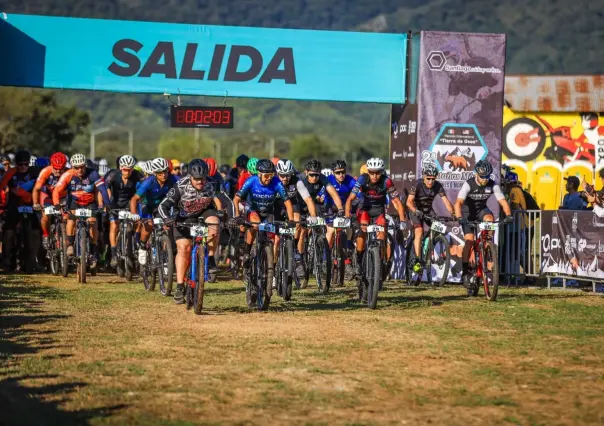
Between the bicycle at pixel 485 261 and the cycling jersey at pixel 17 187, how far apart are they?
364 inches

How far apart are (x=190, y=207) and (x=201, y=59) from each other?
788cm

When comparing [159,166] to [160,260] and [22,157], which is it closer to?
[160,260]

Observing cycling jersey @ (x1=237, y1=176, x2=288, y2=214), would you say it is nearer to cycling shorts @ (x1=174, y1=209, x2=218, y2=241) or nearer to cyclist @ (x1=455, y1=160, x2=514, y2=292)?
cycling shorts @ (x1=174, y1=209, x2=218, y2=241)

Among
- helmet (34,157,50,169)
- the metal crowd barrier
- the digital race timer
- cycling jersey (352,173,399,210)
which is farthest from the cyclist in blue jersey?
helmet (34,157,50,169)

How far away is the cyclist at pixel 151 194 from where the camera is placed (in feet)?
58.2

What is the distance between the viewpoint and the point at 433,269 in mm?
21078

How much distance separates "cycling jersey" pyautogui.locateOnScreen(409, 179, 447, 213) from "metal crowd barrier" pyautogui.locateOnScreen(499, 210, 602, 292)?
2498 mm

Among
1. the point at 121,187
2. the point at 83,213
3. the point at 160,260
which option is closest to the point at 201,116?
the point at 121,187

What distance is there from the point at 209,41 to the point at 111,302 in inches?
307

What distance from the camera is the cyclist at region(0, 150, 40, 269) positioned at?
22375mm

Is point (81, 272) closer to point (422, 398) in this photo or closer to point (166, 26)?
point (166, 26)

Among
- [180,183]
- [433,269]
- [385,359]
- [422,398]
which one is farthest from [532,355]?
[433,269]

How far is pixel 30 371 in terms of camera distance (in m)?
9.93

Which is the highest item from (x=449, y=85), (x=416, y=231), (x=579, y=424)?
(x=449, y=85)
